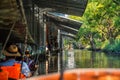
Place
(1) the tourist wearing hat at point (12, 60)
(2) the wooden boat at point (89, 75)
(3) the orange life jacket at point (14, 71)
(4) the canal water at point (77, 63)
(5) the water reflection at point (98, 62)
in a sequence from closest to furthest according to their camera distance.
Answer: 1. (2) the wooden boat at point (89, 75)
2. (3) the orange life jacket at point (14, 71)
3. (1) the tourist wearing hat at point (12, 60)
4. (4) the canal water at point (77, 63)
5. (5) the water reflection at point (98, 62)

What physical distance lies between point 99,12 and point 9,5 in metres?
34.6

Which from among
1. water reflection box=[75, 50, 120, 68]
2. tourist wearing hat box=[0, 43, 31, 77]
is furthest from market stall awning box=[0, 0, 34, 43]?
water reflection box=[75, 50, 120, 68]

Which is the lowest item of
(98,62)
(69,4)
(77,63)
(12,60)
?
(98,62)

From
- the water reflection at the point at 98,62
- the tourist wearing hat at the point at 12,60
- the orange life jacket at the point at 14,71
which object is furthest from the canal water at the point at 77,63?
the orange life jacket at the point at 14,71

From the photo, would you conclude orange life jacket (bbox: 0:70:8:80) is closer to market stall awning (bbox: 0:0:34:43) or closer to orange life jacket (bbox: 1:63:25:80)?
orange life jacket (bbox: 1:63:25:80)

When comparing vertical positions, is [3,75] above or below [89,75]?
below

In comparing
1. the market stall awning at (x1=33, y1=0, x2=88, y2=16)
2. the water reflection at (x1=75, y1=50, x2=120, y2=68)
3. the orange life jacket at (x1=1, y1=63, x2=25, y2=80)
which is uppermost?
the market stall awning at (x1=33, y1=0, x2=88, y2=16)

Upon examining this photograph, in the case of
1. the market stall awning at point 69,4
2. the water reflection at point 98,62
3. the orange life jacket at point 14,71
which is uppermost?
the market stall awning at point 69,4

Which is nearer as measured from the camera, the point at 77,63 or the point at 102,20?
the point at 77,63

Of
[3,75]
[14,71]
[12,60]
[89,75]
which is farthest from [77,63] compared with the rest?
[89,75]

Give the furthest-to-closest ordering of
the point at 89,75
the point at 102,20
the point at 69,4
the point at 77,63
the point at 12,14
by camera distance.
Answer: the point at 102,20
the point at 77,63
the point at 69,4
the point at 12,14
the point at 89,75

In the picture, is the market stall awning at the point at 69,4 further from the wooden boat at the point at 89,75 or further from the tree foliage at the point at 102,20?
the tree foliage at the point at 102,20

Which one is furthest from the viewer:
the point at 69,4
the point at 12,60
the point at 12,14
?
the point at 69,4

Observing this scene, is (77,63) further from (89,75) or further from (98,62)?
(89,75)
